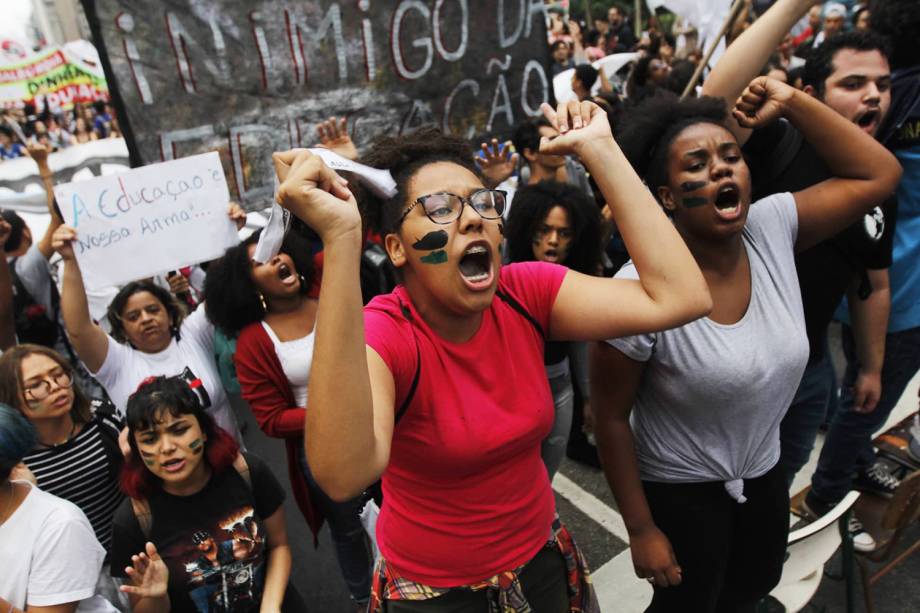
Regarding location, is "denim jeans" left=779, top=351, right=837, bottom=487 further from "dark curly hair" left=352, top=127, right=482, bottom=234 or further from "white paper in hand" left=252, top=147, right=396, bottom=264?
"white paper in hand" left=252, top=147, right=396, bottom=264

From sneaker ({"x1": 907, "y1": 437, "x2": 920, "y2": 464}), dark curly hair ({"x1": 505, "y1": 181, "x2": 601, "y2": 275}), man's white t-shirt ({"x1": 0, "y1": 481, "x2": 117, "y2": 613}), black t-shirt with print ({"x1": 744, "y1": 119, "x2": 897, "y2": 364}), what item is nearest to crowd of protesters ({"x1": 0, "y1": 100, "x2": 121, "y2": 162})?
dark curly hair ({"x1": 505, "y1": 181, "x2": 601, "y2": 275})

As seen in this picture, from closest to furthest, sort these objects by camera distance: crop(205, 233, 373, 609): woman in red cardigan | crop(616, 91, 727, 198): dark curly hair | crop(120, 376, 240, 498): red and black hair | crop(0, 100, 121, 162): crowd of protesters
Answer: crop(616, 91, 727, 198): dark curly hair → crop(120, 376, 240, 498): red and black hair → crop(205, 233, 373, 609): woman in red cardigan → crop(0, 100, 121, 162): crowd of protesters

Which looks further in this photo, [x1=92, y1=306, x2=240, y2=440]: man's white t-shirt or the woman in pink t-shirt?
[x1=92, y1=306, x2=240, y2=440]: man's white t-shirt

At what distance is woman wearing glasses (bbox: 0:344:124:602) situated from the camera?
2414 mm

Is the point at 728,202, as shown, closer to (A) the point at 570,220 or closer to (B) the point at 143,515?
(A) the point at 570,220

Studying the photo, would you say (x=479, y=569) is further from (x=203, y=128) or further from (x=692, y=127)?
(x=203, y=128)

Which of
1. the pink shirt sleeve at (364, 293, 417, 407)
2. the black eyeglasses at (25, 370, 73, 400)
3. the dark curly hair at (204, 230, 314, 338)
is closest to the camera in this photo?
the pink shirt sleeve at (364, 293, 417, 407)

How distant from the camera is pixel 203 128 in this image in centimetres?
374

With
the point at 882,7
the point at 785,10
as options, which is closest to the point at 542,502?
the point at 785,10

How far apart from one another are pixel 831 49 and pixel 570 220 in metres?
1.24

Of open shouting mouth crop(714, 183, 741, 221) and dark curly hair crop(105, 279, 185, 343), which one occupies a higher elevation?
open shouting mouth crop(714, 183, 741, 221)

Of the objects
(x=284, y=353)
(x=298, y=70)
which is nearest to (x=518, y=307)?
(x=284, y=353)

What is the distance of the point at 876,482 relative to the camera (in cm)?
306

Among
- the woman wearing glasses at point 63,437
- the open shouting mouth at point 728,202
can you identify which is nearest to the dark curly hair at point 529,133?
the open shouting mouth at point 728,202
